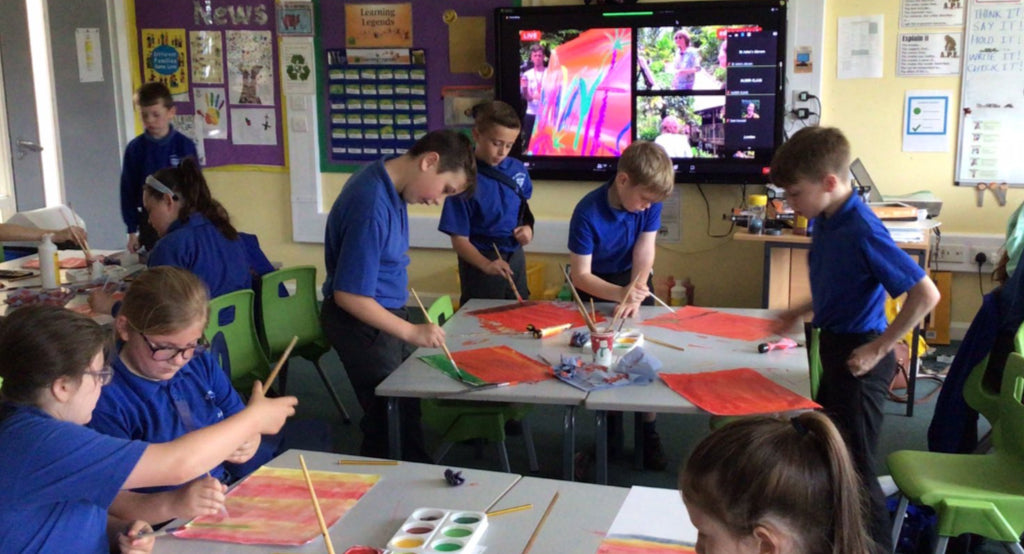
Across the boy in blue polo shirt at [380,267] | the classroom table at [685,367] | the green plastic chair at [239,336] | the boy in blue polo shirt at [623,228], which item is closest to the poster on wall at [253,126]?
the green plastic chair at [239,336]

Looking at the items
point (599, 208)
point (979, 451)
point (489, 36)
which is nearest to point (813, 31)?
point (489, 36)

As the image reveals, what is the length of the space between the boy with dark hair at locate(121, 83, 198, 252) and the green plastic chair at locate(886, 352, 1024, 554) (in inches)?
153

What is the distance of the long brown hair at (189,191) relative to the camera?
12.0ft

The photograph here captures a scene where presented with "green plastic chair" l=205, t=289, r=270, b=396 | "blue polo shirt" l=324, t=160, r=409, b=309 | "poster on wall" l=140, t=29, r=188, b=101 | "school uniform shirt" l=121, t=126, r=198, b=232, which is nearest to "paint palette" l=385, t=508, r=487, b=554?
"blue polo shirt" l=324, t=160, r=409, b=309

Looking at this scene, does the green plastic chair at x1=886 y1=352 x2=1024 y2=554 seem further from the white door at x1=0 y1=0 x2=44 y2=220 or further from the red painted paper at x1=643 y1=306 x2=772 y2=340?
the white door at x1=0 y1=0 x2=44 y2=220

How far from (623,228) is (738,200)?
7.57 feet

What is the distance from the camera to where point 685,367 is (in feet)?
9.88

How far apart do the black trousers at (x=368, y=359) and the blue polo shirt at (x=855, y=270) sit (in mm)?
1316

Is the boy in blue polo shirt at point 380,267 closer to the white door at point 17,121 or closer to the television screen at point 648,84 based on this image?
the television screen at point 648,84

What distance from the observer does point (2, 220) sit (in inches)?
263

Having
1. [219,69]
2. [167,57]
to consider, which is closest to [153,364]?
[219,69]

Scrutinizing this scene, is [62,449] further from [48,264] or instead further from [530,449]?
[48,264]

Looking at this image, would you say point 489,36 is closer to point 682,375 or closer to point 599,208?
point 599,208

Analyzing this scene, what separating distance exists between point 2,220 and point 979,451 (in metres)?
6.13
